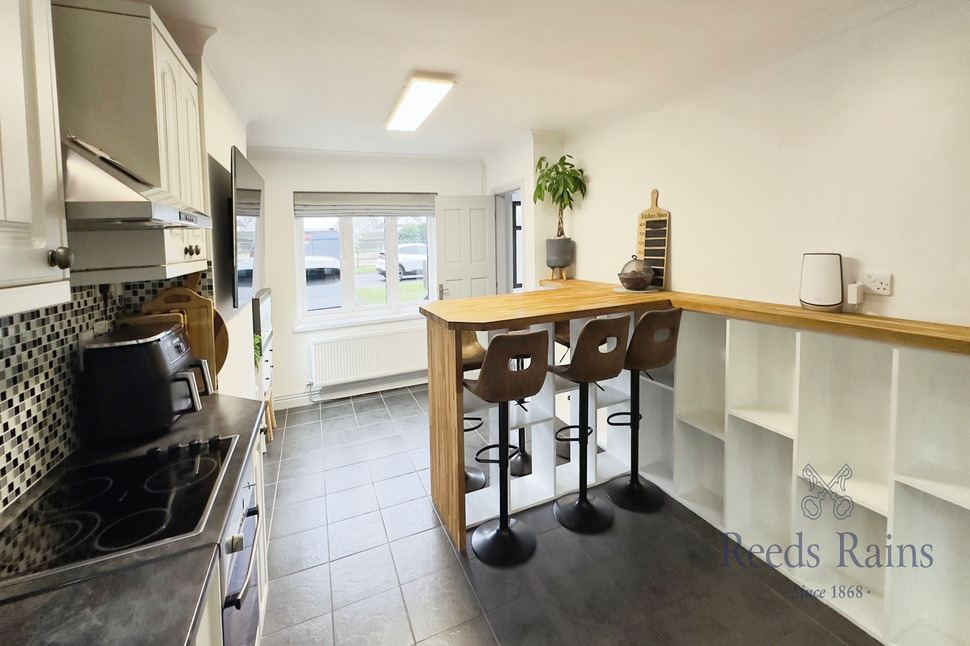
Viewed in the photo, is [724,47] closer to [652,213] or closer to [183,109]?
[652,213]

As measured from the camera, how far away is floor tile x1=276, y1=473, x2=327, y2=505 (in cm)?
281

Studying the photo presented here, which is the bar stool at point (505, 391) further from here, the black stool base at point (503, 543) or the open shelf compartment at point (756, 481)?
the open shelf compartment at point (756, 481)

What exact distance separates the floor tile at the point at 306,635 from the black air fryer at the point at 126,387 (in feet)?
3.15

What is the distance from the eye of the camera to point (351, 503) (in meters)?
2.76

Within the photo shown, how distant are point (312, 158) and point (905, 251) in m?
4.52

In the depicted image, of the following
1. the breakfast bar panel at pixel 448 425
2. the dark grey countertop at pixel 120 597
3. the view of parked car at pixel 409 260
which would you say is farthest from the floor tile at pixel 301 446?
the dark grey countertop at pixel 120 597

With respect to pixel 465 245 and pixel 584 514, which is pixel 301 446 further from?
pixel 465 245

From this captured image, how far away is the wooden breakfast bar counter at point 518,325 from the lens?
1.74 m

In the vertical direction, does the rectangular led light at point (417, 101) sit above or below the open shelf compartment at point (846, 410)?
above

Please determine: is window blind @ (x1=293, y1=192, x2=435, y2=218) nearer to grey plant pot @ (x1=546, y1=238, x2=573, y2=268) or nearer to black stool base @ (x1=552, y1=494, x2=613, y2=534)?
grey plant pot @ (x1=546, y1=238, x2=573, y2=268)

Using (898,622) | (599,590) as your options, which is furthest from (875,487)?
(599,590)

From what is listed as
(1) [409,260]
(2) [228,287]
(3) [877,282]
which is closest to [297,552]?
(2) [228,287]

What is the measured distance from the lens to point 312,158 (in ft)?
14.6

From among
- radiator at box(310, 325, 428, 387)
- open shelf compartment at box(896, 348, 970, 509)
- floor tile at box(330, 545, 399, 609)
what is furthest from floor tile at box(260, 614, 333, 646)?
radiator at box(310, 325, 428, 387)
